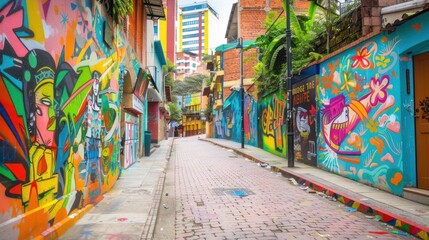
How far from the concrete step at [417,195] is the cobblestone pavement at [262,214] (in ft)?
3.65

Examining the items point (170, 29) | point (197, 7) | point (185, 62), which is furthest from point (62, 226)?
point (197, 7)

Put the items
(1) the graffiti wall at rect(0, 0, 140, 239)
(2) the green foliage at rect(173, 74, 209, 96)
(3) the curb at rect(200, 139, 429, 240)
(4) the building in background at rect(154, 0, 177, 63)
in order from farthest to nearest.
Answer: (4) the building in background at rect(154, 0, 177, 63), (2) the green foliage at rect(173, 74, 209, 96), (3) the curb at rect(200, 139, 429, 240), (1) the graffiti wall at rect(0, 0, 140, 239)

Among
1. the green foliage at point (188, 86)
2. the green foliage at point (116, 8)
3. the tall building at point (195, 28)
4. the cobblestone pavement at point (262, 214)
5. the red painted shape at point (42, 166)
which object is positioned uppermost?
the tall building at point (195, 28)

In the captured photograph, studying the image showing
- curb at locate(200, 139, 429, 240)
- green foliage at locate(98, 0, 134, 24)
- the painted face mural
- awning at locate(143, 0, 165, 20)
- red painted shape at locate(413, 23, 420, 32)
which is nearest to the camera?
curb at locate(200, 139, 429, 240)

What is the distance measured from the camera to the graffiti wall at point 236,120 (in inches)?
921

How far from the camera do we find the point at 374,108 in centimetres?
783

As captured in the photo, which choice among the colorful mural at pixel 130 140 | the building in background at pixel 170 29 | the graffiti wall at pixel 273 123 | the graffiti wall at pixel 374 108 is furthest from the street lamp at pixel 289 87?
the building in background at pixel 170 29

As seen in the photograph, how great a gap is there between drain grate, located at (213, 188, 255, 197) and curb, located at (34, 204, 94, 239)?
3.28 metres

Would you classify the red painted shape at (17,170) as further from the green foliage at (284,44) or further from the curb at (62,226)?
the green foliage at (284,44)

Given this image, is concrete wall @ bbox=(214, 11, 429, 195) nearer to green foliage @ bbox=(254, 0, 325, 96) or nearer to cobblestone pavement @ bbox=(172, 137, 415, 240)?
cobblestone pavement @ bbox=(172, 137, 415, 240)

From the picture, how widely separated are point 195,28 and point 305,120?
135 m

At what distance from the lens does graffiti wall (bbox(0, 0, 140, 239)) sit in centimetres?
377

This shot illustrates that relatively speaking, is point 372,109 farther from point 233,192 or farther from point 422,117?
point 233,192

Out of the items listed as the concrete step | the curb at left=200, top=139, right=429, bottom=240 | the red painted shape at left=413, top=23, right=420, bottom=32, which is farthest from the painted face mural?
the curb at left=200, top=139, right=429, bottom=240
